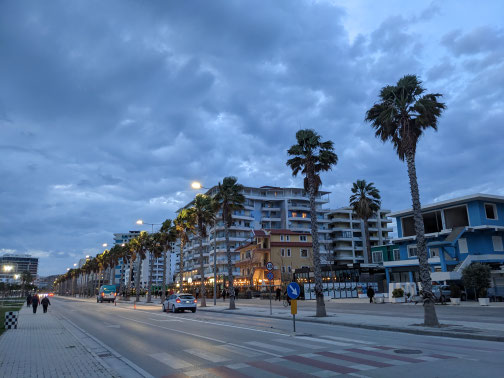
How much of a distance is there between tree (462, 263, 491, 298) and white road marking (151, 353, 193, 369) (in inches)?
1155

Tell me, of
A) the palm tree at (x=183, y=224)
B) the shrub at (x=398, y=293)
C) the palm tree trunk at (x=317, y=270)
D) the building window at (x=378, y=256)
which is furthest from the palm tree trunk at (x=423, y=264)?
the building window at (x=378, y=256)

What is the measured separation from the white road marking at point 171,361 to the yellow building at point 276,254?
57.4 m

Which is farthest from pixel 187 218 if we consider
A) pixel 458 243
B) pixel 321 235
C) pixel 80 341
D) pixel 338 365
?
pixel 321 235

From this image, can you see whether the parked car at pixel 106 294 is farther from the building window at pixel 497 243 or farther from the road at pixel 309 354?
the building window at pixel 497 243

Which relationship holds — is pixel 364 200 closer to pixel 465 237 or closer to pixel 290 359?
pixel 465 237

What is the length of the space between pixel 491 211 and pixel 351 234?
55341 millimetres

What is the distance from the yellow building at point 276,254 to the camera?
70062 millimetres

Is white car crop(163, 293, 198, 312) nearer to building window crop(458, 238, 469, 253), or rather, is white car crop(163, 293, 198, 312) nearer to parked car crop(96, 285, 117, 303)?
building window crop(458, 238, 469, 253)

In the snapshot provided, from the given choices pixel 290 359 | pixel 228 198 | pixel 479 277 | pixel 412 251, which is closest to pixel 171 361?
pixel 290 359

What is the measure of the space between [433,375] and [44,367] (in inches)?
367

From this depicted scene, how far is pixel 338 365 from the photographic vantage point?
30.7 feet

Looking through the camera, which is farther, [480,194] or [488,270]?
[480,194]

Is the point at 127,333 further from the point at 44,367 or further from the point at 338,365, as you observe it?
the point at 338,365

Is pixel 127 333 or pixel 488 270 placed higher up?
pixel 488 270
